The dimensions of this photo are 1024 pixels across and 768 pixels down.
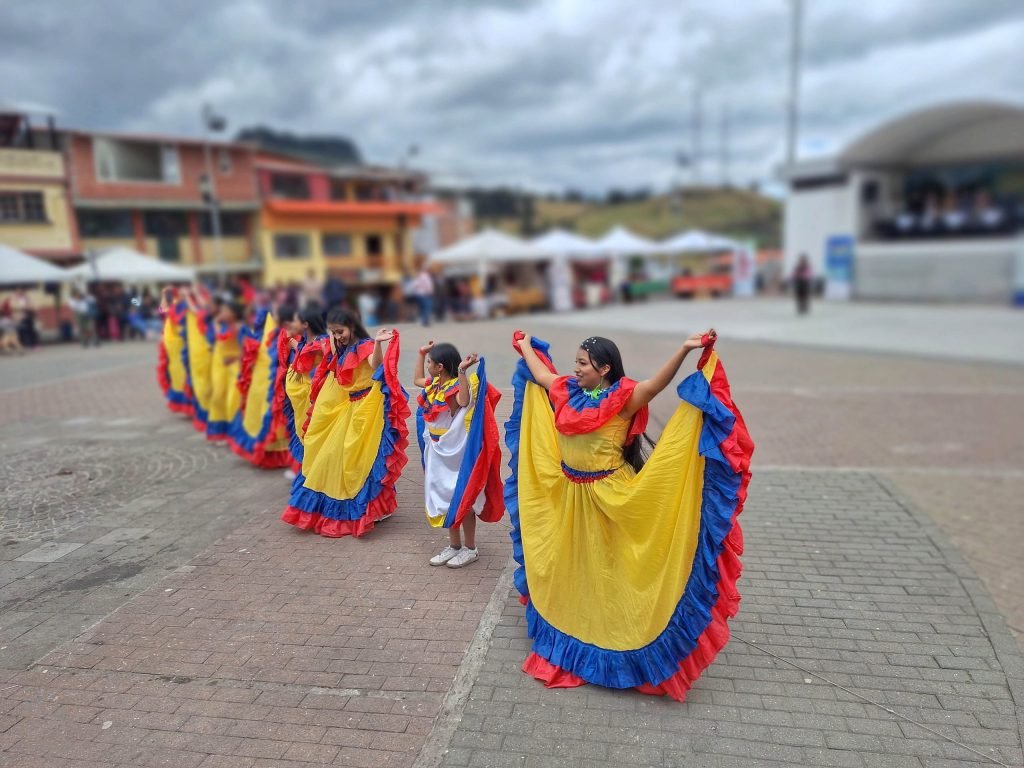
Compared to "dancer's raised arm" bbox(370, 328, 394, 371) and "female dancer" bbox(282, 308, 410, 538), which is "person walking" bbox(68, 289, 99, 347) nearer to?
"female dancer" bbox(282, 308, 410, 538)

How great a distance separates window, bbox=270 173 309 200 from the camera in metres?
36.1

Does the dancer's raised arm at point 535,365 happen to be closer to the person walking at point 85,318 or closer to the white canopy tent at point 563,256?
the person walking at point 85,318

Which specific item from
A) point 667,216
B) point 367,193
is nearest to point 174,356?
point 367,193

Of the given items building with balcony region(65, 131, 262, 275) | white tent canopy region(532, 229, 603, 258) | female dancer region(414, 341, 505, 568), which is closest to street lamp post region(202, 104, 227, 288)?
building with balcony region(65, 131, 262, 275)

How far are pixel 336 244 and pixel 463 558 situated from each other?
3539 cm

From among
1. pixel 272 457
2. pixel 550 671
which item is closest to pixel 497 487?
pixel 550 671

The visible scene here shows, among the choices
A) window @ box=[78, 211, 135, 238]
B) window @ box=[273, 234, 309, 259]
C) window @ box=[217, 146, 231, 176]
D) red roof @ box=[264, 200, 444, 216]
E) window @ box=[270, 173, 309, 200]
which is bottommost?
window @ box=[273, 234, 309, 259]

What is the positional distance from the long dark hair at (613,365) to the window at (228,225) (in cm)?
3343

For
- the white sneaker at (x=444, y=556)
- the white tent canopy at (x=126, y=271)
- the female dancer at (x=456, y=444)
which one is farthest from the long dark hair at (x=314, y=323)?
→ the white tent canopy at (x=126, y=271)

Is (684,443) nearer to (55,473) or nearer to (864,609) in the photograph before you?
(864,609)

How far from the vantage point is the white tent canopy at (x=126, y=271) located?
745 inches

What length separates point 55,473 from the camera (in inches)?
262

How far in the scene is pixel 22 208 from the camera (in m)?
24.3

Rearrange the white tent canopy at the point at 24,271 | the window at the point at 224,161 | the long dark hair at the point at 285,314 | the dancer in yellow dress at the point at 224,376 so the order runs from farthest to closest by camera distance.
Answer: the window at the point at 224,161 < the white tent canopy at the point at 24,271 < the dancer in yellow dress at the point at 224,376 < the long dark hair at the point at 285,314
